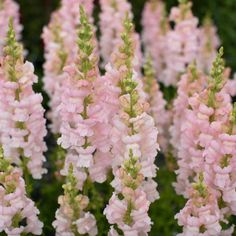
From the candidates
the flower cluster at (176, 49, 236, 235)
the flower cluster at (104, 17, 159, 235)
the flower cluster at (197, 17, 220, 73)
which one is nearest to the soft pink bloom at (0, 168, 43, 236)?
the flower cluster at (104, 17, 159, 235)

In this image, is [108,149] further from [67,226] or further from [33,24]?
[33,24]

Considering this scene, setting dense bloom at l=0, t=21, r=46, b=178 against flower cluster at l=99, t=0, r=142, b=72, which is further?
flower cluster at l=99, t=0, r=142, b=72

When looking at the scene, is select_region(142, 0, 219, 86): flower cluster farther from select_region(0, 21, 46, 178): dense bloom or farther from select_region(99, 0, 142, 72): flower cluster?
select_region(0, 21, 46, 178): dense bloom

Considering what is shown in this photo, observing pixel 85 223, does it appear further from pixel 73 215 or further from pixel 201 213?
pixel 201 213

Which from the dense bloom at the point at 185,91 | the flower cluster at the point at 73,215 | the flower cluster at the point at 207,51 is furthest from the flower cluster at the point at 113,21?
the flower cluster at the point at 73,215

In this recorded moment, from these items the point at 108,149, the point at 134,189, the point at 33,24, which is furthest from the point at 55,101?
the point at 33,24

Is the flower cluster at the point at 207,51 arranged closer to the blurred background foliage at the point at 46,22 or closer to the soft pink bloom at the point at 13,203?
the blurred background foliage at the point at 46,22
